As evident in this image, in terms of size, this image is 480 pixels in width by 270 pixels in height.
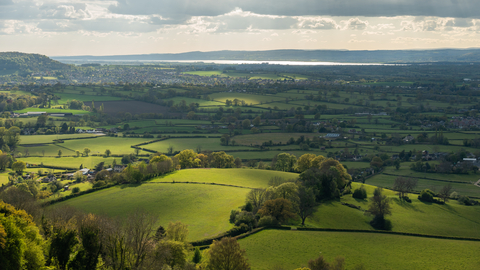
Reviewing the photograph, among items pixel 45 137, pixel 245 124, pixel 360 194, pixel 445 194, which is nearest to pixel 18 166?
pixel 45 137

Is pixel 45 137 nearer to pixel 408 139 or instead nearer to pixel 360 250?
pixel 360 250

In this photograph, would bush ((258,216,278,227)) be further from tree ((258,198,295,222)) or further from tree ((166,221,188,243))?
tree ((166,221,188,243))

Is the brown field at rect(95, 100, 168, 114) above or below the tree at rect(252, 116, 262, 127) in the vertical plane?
above

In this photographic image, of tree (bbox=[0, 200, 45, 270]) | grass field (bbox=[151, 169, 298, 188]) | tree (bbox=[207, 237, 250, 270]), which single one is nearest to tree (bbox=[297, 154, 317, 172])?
grass field (bbox=[151, 169, 298, 188])

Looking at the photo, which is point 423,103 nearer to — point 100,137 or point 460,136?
point 460,136

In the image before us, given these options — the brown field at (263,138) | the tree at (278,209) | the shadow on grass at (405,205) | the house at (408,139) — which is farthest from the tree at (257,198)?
the house at (408,139)

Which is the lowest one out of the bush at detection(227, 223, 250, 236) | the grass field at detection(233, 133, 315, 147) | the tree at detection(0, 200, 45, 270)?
the grass field at detection(233, 133, 315, 147)

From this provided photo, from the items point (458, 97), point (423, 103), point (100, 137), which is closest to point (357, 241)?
point (100, 137)
